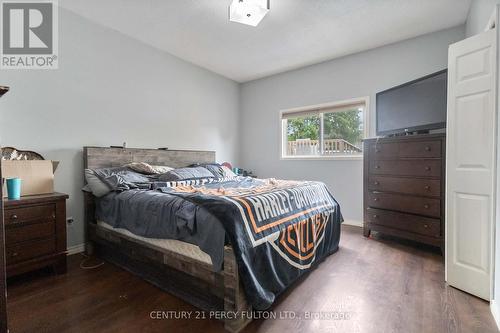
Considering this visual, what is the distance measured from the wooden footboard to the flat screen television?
2.53 meters

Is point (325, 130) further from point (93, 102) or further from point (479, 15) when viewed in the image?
point (93, 102)

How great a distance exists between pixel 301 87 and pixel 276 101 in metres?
0.52

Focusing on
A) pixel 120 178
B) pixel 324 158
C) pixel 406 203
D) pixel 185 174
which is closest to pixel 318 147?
pixel 324 158

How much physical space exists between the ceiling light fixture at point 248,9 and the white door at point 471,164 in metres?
1.59

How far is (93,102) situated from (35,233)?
1465 millimetres

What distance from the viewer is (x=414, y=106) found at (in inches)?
107

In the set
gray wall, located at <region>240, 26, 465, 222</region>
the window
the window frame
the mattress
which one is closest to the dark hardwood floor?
the mattress

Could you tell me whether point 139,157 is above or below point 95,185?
above

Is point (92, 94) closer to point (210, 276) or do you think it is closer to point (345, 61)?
point (210, 276)

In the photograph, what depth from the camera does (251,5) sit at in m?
2.13

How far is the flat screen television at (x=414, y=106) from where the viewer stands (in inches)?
98.3

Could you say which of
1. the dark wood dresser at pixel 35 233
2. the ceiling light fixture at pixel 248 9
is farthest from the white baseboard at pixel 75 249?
the ceiling light fixture at pixel 248 9

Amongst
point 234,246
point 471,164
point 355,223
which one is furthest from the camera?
point 355,223

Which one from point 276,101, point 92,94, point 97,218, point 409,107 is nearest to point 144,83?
point 92,94
